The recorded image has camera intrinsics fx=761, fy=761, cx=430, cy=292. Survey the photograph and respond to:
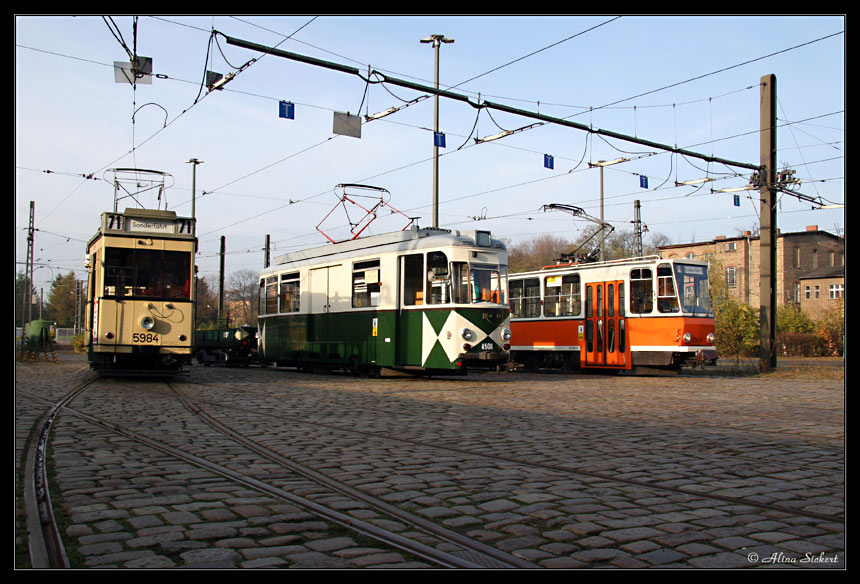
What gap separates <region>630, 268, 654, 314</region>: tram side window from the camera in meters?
20.8

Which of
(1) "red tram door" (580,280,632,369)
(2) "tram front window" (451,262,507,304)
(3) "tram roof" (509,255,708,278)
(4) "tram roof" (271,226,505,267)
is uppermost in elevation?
(4) "tram roof" (271,226,505,267)

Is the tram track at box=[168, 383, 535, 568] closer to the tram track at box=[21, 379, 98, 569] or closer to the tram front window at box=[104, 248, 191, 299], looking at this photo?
the tram track at box=[21, 379, 98, 569]

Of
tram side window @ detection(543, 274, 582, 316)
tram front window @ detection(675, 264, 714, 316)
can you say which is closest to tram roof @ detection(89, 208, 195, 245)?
tram side window @ detection(543, 274, 582, 316)

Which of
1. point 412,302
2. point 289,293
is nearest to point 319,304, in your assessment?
point 289,293

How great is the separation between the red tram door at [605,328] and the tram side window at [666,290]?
1211mm

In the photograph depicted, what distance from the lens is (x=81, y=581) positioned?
3.39 meters

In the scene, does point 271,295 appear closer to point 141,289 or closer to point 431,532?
point 141,289

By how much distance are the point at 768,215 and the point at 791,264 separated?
51938 mm

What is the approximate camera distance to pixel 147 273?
55.5 feet

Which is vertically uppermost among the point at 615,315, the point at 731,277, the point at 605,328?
the point at 731,277

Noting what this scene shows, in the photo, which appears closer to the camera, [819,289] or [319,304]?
[319,304]

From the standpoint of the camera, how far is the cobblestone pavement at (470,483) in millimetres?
4086

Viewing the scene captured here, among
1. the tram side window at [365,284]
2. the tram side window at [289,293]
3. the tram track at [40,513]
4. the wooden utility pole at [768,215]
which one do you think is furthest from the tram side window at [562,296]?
the tram track at [40,513]

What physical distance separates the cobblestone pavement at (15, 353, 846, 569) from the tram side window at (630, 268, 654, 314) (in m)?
8.53
